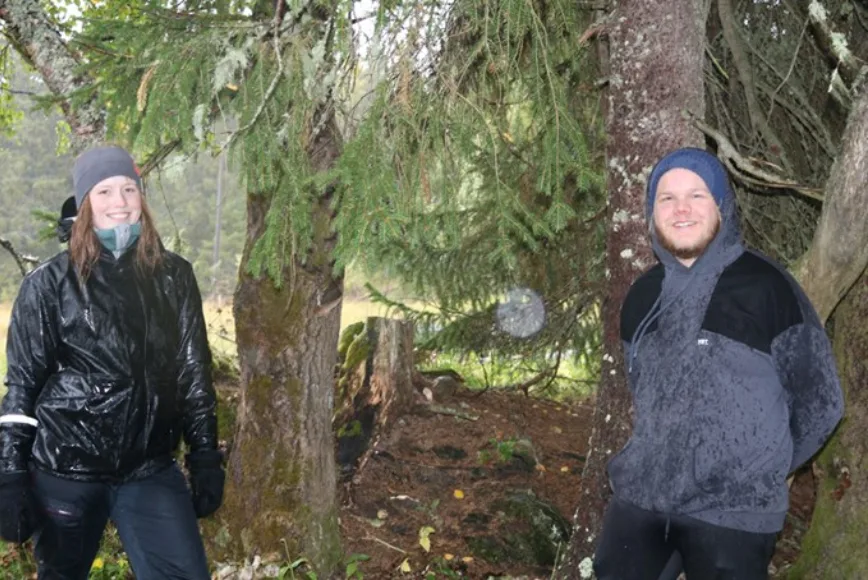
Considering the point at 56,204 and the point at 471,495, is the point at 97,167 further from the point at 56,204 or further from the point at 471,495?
the point at 56,204

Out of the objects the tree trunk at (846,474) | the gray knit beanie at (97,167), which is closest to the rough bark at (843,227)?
the tree trunk at (846,474)

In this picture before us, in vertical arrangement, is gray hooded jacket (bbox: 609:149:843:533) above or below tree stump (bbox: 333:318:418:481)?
above

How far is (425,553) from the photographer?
4973 mm

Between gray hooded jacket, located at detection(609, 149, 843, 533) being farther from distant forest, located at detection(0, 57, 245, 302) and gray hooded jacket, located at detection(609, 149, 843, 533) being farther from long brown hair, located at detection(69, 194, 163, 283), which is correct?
distant forest, located at detection(0, 57, 245, 302)

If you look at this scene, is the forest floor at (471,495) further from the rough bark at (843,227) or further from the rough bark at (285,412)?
the rough bark at (843,227)

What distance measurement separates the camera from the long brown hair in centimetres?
304

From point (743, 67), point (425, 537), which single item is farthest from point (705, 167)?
point (425, 537)

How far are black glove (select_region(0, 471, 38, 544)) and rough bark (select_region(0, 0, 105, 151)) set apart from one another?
8.00ft

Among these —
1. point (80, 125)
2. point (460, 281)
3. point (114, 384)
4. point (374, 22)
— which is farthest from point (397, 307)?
point (114, 384)

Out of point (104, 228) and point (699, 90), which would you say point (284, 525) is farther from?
point (699, 90)

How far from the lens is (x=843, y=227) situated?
11.6ft

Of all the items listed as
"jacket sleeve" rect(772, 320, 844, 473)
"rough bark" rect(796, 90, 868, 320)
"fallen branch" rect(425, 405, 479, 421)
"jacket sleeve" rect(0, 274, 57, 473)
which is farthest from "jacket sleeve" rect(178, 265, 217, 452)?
"fallen branch" rect(425, 405, 479, 421)

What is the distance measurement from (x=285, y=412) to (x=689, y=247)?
2.77m

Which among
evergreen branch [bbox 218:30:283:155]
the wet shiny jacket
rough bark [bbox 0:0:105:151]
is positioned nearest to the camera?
the wet shiny jacket
